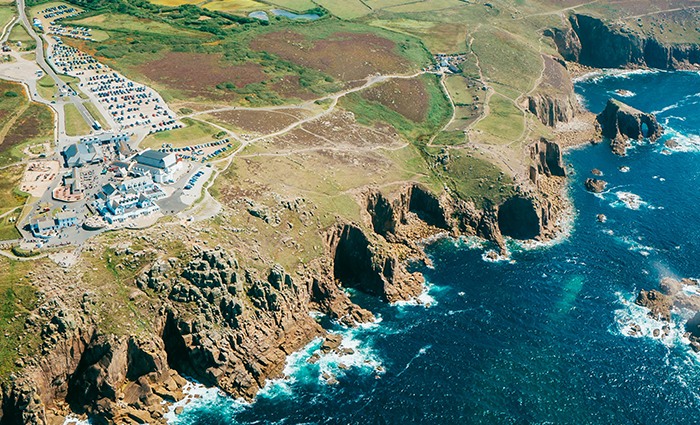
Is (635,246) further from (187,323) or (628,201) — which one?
(187,323)

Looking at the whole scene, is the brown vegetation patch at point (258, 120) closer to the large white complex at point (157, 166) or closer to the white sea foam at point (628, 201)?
the large white complex at point (157, 166)

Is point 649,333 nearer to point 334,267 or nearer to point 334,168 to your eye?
point 334,267

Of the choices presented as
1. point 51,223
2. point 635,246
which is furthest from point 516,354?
point 51,223

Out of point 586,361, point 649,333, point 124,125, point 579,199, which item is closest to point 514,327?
point 586,361

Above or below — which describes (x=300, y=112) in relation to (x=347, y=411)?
above

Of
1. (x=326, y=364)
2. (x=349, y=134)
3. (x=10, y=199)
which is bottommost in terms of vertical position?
(x=326, y=364)

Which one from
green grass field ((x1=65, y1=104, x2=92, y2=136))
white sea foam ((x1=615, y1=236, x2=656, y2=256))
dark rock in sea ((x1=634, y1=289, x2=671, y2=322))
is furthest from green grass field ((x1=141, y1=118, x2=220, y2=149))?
dark rock in sea ((x1=634, y1=289, x2=671, y2=322))
